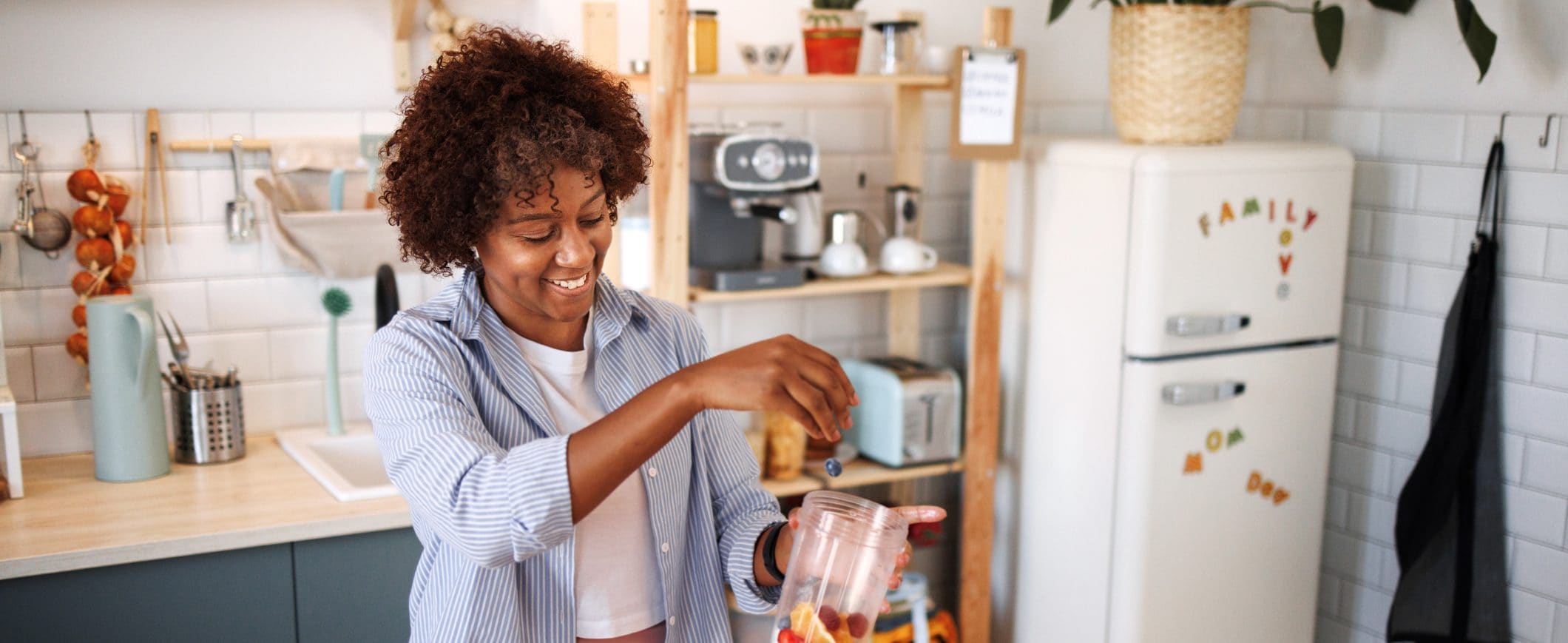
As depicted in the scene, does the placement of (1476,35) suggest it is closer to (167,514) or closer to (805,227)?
(805,227)

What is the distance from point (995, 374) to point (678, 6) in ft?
3.61

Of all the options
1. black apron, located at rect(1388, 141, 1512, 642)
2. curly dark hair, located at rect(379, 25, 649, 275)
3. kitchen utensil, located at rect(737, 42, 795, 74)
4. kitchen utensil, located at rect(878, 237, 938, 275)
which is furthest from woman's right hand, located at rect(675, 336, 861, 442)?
black apron, located at rect(1388, 141, 1512, 642)

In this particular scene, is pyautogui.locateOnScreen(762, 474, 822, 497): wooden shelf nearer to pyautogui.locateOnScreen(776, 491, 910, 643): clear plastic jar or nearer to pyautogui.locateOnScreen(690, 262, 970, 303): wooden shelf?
pyautogui.locateOnScreen(690, 262, 970, 303): wooden shelf

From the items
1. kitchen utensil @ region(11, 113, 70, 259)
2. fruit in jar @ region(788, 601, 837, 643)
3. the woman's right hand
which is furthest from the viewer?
kitchen utensil @ region(11, 113, 70, 259)

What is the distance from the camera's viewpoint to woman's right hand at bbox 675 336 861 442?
107 centimetres

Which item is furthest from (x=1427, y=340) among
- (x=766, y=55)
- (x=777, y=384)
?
(x=777, y=384)

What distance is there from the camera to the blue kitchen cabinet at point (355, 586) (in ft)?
6.84

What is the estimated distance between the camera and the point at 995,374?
2.85 m

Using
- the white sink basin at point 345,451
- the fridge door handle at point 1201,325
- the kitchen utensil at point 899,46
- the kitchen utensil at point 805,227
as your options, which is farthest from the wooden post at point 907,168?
the white sink basin at point 345,451

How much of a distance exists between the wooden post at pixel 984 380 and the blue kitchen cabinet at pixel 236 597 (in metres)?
1.29

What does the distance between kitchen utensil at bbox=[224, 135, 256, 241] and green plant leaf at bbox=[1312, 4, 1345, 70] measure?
2206 mm

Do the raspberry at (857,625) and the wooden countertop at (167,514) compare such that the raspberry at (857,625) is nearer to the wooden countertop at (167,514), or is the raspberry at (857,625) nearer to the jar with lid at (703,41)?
the wooden countertop at (167,514)

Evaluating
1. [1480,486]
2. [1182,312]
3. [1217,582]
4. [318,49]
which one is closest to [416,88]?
[318,49]

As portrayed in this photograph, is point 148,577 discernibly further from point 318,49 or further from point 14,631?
point 318,49
